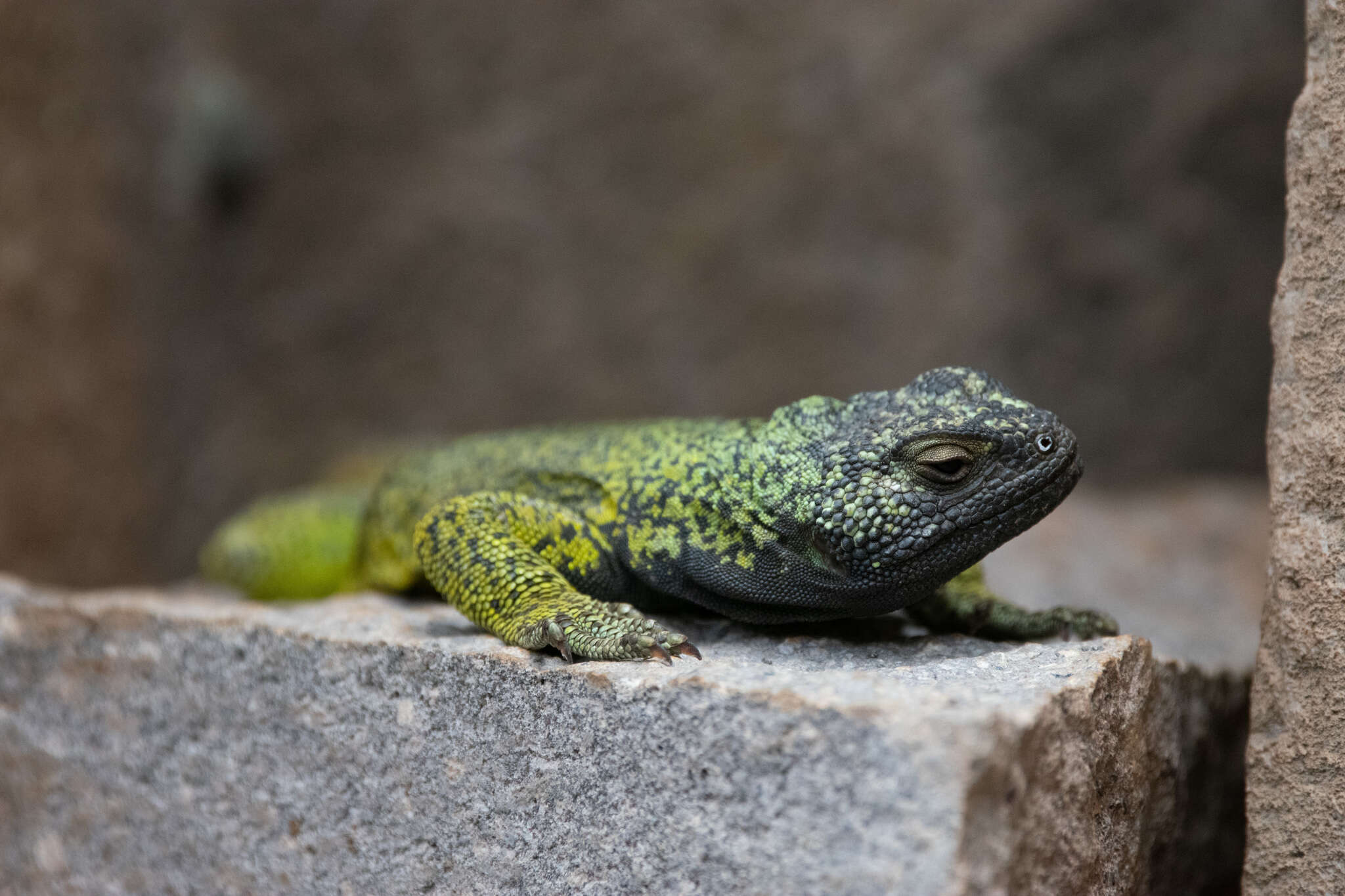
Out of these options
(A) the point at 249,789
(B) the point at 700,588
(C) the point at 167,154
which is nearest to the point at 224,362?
(C) the point at 167,154

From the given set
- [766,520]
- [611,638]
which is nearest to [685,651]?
[611,638]

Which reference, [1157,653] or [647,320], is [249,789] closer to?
[1157,653]

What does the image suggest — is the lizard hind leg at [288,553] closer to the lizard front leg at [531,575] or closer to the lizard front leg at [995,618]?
the lizard front leg at [531,575]

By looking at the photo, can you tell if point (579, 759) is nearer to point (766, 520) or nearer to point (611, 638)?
point (611, 638)

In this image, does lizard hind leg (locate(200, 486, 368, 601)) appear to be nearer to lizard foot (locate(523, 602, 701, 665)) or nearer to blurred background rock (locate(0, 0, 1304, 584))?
blurred background rock (locate(0, 0, 1304, 584))

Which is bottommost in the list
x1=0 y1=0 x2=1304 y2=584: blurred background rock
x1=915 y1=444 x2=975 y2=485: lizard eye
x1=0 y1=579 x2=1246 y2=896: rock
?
x1=0 y1=579 x2=1246 y2=896: rock

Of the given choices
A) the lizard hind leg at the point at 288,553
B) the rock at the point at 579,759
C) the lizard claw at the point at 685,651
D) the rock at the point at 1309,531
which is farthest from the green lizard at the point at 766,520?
the lizard hind leg at the point at 288,553

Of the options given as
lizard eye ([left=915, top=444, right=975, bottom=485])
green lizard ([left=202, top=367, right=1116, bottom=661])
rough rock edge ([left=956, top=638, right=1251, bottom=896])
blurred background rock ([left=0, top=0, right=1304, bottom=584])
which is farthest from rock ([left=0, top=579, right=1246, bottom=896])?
blurred background rock ([left=0, top=0, right=1304, bottom=584])
